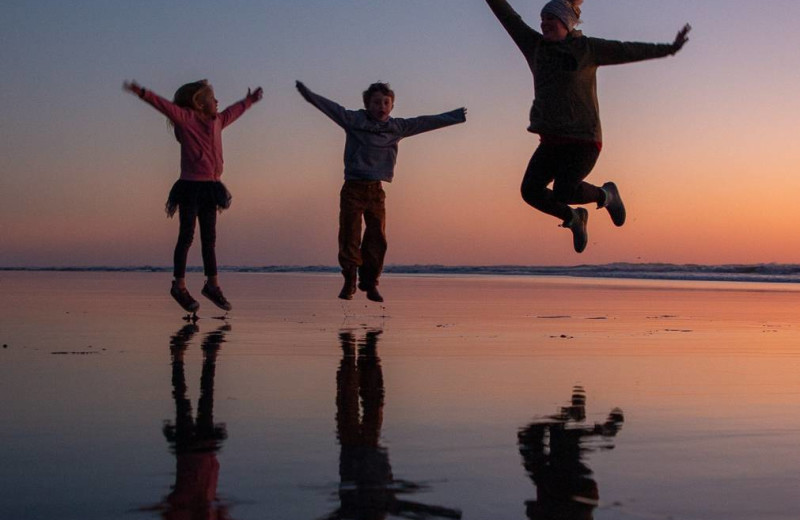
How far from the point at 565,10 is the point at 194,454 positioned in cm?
489

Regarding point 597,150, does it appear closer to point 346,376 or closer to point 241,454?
point 346,376

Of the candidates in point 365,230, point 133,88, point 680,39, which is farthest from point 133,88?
point 680,39

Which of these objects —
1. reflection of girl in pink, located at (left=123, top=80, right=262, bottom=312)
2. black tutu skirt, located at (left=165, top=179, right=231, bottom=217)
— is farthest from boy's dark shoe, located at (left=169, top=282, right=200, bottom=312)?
black tutu skirt, located at (left=165, top=179, right=231, bottom=217)

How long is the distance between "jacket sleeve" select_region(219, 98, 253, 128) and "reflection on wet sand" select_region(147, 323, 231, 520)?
552 cm

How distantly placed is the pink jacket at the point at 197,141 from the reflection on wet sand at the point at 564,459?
676cm

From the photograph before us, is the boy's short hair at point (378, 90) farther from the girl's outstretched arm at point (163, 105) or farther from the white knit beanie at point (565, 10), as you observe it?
the white knit beanie at point (565, 10)

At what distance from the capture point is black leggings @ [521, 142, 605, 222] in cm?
732

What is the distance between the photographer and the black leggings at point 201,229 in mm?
10656

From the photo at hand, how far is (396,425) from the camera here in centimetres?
402

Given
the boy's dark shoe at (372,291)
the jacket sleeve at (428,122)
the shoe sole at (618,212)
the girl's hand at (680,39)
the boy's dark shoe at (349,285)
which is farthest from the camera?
the boy's dark shoe at (372,291)

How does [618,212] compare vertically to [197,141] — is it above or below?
below

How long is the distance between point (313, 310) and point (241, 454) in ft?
27.4

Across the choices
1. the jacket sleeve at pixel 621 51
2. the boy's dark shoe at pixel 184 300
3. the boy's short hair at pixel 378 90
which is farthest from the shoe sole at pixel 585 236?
the boy's dark shoe at pixel 184 300

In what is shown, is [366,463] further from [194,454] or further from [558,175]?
[558,175]
